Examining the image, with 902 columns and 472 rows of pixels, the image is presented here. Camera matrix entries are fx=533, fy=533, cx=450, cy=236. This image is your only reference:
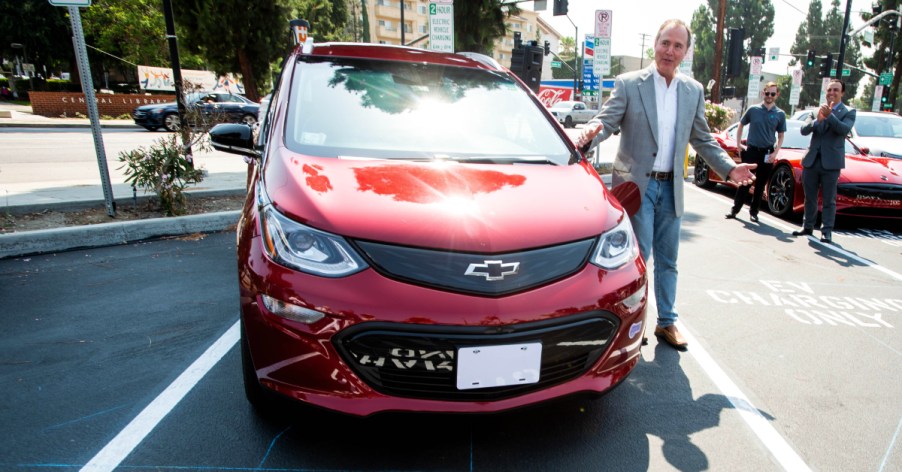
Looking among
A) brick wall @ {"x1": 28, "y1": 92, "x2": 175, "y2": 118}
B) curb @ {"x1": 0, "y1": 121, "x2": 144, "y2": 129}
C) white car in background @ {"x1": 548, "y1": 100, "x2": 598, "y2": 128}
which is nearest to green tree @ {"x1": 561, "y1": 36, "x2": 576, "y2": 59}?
white car in background @ {"x1": 548, "y1": 100, "x2": 598, "y2": 128}

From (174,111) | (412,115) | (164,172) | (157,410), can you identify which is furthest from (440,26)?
(174,111)

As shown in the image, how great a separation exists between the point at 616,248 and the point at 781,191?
22.4ft

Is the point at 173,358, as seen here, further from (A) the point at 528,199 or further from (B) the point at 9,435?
(A) the point at 528,199

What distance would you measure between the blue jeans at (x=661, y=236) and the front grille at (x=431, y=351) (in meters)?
1.58

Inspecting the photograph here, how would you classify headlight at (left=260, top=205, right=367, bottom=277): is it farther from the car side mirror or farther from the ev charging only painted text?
the ev charging only painted text

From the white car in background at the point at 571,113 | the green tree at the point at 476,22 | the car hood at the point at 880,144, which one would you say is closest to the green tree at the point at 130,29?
the white car in background at the point at 571,113

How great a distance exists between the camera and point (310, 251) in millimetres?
1871

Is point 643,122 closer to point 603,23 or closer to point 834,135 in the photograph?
point 834,135

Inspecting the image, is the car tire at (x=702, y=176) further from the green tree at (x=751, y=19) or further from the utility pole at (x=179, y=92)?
the green tree at (x=751, y=19)

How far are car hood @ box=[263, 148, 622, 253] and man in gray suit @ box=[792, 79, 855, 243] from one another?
17.1ft

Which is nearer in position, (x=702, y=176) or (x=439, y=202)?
(x=439, y=202)

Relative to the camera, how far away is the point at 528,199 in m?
2.14

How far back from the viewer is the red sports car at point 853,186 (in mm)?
6691

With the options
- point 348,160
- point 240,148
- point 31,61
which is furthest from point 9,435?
point 31,61
